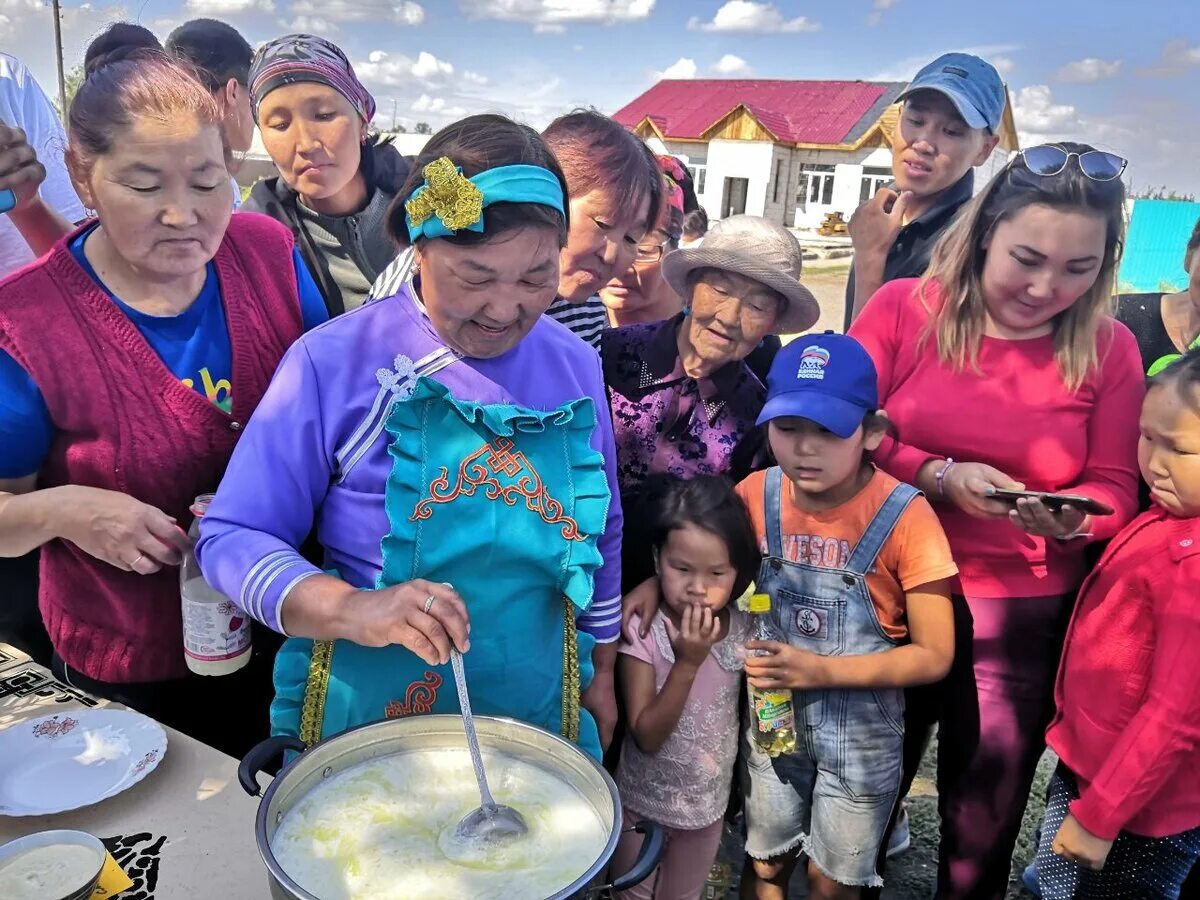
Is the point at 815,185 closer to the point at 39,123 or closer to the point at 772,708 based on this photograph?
the point at 39,123

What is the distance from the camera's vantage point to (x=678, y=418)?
219 cm

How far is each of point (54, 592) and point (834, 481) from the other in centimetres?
173

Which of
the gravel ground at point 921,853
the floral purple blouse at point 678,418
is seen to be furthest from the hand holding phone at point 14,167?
the gravel ground at point 921,853

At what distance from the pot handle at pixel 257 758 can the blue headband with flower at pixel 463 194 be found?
0.85 m

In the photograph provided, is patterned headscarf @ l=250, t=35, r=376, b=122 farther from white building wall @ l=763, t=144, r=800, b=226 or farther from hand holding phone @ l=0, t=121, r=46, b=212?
white building wall @ l=763, t=144, r=800, b=226

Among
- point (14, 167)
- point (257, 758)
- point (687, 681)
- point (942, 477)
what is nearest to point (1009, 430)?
point (942, 477)

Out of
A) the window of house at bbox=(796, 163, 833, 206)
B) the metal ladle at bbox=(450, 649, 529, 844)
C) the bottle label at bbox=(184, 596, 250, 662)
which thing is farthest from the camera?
the window of house at bbox=(796, 163, 833, 206)

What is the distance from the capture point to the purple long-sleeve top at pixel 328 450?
1312 millimetres

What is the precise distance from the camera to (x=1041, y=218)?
6.46 ft

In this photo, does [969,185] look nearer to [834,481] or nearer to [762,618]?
[834,481]

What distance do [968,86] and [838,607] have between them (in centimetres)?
182

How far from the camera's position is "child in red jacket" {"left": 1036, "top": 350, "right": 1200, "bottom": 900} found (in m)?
1.79

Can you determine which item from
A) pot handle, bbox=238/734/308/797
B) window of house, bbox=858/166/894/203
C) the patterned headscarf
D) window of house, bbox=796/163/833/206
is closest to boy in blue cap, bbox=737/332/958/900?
pot handle, bbox=238/734/308/797

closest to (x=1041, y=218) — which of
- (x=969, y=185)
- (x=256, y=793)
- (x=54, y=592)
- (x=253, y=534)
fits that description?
(x=969, y=185)
